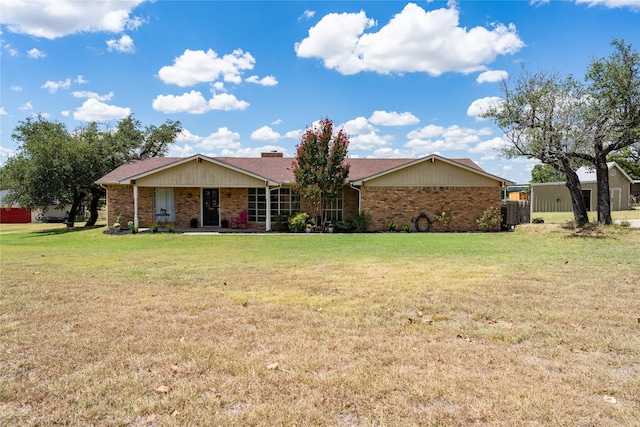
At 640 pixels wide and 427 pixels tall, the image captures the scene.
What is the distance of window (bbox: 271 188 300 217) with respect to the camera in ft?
70.6

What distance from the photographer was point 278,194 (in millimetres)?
21594

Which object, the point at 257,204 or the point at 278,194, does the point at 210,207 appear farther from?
the point at 278,194

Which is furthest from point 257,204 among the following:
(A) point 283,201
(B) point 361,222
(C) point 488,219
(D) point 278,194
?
(C) point 488,219

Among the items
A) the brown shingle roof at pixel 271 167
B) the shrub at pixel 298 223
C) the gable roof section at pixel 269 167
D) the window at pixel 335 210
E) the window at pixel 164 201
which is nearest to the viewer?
the shrub at pixel 298 223

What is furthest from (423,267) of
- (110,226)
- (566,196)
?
(566,196)

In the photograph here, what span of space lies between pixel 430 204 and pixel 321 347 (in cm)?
1732

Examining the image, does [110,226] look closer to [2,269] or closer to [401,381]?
[2,269]

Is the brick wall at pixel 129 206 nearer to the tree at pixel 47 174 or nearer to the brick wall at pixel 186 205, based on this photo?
the brick wall at pixel 186 205

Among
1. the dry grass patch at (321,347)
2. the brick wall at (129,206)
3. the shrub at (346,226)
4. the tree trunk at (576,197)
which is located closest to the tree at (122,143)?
the brick wall at (129,206)

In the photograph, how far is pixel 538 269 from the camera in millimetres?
→ 8477

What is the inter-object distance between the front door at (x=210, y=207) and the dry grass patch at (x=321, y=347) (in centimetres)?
1332

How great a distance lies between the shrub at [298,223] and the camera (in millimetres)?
19375

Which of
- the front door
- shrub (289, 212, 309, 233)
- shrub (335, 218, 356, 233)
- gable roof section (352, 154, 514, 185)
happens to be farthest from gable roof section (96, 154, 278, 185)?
gable roof section (352, 154, 514, 185)

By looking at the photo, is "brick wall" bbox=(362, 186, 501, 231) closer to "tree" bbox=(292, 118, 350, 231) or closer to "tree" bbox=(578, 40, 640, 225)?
"tree" bbox=(292, 118, 350, 231)
